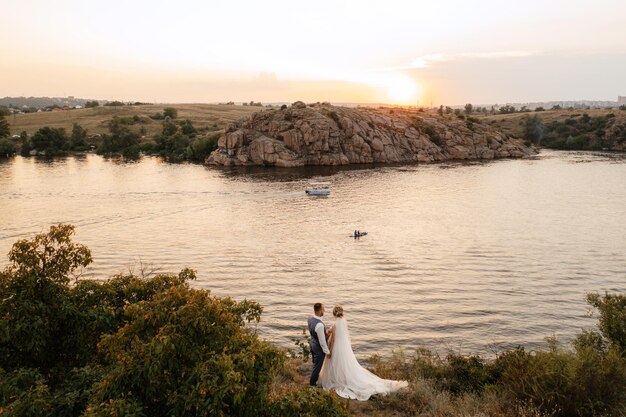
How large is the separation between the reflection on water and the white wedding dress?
27.0 feet

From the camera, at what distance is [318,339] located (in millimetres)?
16391

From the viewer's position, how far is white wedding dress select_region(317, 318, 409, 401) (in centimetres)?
1634

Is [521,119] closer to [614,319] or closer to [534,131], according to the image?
[534,131]

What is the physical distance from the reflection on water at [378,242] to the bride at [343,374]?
8.24 m

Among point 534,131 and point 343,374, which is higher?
point 534,131

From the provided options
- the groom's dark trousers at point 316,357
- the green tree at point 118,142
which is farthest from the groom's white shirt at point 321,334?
the green tree at point 118,142

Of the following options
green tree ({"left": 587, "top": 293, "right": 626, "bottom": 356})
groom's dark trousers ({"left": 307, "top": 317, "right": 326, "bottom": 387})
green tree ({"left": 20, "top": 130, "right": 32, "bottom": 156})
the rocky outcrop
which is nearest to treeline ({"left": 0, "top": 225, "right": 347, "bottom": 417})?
groom's dark trousers ({"left": 307, "top": 317, "right": 326, "bottom": 387})

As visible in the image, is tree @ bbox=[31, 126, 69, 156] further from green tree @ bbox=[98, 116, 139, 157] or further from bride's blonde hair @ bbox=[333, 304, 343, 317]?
bride's blonde hair @ bbox=[333, 304, 343, 317]

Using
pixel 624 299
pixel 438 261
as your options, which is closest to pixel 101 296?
pixel 624 299

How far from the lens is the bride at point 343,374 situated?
53.6ft

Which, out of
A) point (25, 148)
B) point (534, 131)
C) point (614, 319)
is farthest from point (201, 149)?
point (614, 319)

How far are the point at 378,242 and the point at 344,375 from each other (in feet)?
101

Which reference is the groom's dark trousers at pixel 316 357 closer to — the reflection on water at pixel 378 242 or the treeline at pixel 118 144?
the reflection on water at pixel 378 242

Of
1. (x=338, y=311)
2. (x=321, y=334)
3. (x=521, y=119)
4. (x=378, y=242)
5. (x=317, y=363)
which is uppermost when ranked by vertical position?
(x=521, y=119)
